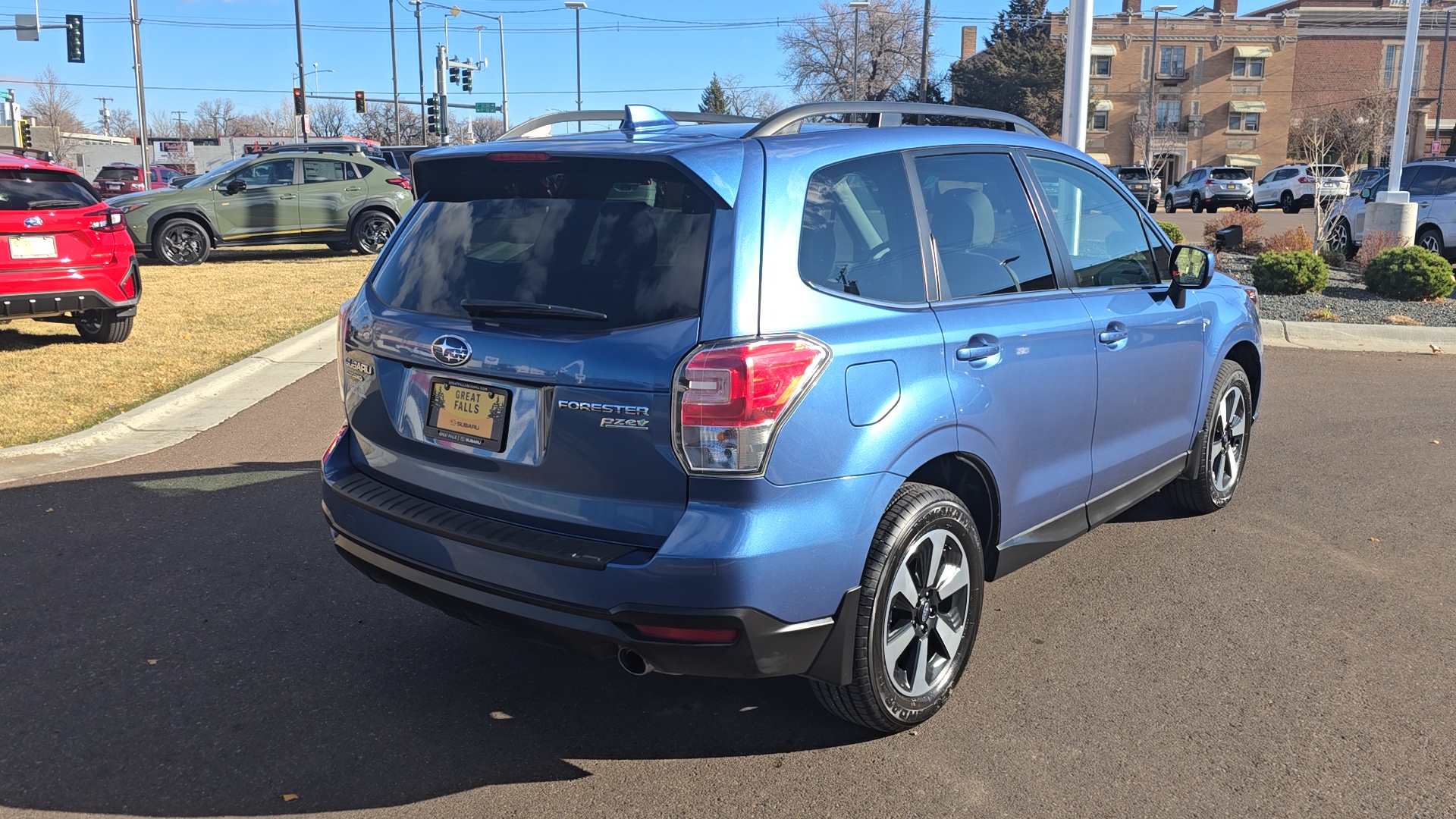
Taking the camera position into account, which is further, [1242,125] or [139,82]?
[1242,125]

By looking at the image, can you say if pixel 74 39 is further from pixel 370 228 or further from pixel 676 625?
pixel 676 625

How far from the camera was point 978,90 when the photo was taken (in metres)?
→ 72.7

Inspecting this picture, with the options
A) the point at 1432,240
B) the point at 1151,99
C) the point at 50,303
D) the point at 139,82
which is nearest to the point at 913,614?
the point at 50,303

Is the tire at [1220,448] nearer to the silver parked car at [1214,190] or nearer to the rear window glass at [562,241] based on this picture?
the rear window glass at [562,241]

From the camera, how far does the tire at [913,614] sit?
126 inches

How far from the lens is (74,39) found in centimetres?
3734

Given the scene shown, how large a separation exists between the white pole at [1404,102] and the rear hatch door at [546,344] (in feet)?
53.2

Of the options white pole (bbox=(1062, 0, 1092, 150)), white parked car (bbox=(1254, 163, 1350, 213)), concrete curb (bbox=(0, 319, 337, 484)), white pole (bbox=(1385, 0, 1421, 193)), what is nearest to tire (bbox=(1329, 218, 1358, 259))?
white pole (bbox=(1385, 0, 1421, 193))

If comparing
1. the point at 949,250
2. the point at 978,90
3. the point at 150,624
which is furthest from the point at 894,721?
the point at 978,90

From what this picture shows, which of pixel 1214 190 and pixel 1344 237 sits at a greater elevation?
pixel 1214 190

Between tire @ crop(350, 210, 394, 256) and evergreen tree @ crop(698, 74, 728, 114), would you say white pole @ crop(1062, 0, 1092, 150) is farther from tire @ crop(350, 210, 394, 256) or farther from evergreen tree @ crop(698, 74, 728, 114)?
evergreen tree @ crop(698, 74, 728, 114)

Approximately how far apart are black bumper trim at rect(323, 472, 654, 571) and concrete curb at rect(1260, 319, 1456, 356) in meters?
9.96

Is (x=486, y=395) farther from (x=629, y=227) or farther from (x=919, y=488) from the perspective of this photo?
(x=919, y=488)

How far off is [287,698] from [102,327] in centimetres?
787
